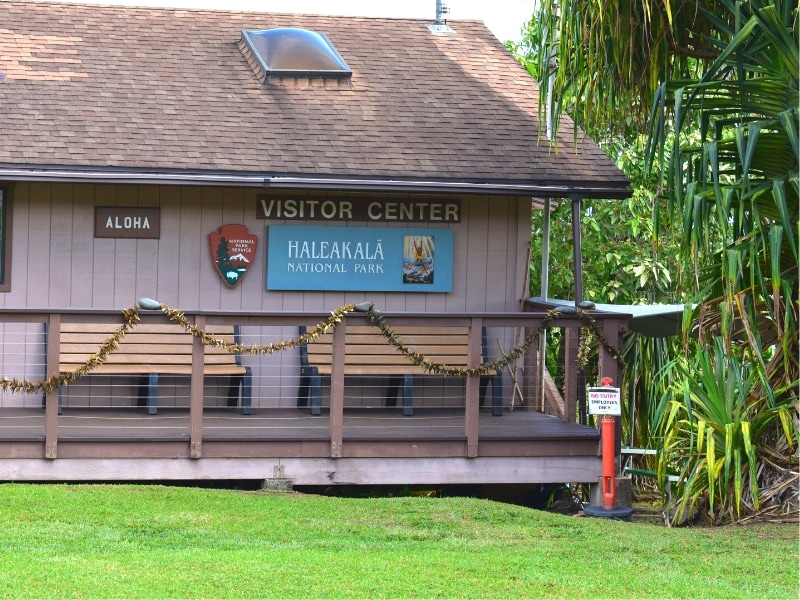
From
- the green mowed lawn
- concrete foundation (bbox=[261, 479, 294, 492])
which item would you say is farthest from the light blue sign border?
the green mowed lawn

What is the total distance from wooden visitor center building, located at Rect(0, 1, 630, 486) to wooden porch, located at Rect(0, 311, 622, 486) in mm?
23

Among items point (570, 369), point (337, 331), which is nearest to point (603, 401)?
point (570, 369)

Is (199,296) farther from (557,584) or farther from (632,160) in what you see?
(632,160)

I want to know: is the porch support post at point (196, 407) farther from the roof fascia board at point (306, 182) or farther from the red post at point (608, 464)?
the red post at point (608, 464)

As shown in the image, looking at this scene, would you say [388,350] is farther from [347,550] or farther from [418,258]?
[347,550]

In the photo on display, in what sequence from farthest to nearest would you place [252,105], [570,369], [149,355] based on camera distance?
[252,105], [149,355], [570,369]

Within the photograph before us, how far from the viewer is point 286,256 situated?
1154cm

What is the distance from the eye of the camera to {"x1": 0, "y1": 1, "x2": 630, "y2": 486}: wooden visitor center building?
32.6ft

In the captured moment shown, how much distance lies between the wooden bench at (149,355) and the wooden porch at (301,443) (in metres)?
0.36

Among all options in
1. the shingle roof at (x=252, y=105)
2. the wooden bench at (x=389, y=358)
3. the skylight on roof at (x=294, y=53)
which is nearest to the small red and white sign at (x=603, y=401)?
the wooden bench at (x=389, y=358)

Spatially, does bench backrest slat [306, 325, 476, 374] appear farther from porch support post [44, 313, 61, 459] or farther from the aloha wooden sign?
porch support post [44, 313, 61, 459]

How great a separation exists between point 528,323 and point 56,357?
3.86 meters

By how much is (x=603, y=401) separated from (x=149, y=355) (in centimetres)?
417

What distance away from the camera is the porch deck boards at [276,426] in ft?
31.7
